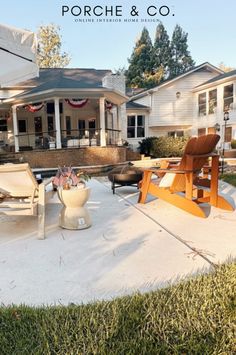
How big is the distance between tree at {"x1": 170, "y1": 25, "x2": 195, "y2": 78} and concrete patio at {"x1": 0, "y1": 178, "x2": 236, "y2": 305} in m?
45.8

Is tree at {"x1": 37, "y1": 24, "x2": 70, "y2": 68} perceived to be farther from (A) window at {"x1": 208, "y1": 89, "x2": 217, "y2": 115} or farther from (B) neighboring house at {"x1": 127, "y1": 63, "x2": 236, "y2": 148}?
(A) window at {"x1": 208, "y1": 89, "x2": 217, "y2": 115}

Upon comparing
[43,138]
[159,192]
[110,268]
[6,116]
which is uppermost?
[6,116]

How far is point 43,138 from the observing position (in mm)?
14258

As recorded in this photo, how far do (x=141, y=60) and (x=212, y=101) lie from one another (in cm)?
2282

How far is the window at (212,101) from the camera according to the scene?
771 inches

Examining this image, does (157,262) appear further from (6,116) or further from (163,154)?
(6,116)

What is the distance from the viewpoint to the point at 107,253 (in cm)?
301

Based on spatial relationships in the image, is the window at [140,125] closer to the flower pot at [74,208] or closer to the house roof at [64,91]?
the house roof at [64,91]

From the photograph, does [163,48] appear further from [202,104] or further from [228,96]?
[228,96]

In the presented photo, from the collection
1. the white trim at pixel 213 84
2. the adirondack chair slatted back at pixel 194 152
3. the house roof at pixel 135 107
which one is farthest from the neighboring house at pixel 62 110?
the adirondack chair slatted back at pixel 194 152

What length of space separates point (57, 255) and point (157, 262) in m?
1.09

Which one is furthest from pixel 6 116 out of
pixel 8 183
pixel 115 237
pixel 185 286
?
pixel 185 286

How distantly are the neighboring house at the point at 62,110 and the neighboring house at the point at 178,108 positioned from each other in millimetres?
1968

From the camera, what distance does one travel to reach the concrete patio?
2.28 m
